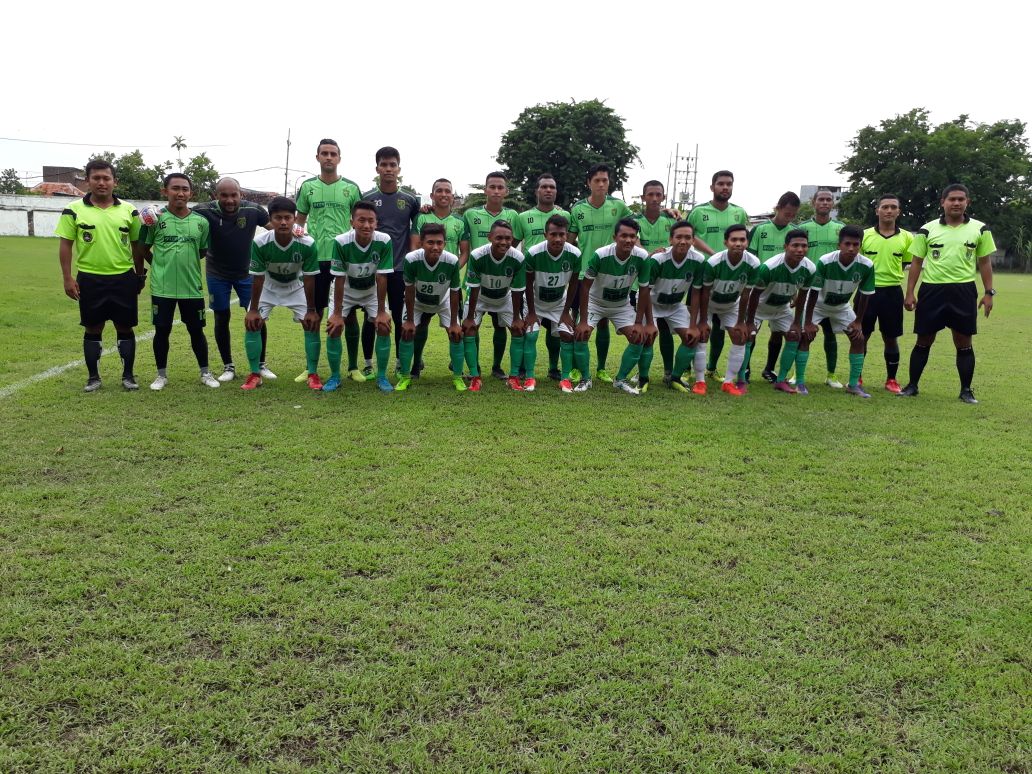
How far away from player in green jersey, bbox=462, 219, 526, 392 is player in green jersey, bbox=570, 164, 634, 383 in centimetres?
89

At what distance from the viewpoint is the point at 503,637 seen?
96.1 inches

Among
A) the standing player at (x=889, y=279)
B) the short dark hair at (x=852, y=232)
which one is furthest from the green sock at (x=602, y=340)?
the standing player at (x=889, y=279)

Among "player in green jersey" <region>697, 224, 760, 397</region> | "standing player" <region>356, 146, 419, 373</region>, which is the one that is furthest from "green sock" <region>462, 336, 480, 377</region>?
"player in green jersey" <region>697, 224, 760, 397</region>

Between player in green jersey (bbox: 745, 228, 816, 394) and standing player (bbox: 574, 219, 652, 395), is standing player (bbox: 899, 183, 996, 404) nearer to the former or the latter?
player in green jersey (bbox: 745, 228, 816, 394)

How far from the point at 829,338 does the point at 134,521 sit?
20.3 ft

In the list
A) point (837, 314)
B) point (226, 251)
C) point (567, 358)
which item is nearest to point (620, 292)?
point (567, 358)

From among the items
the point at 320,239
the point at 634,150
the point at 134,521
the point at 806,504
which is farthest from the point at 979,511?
the point at 634,150

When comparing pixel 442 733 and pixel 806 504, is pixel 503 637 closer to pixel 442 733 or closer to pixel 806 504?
pixel 442 733

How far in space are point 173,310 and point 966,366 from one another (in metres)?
6.98

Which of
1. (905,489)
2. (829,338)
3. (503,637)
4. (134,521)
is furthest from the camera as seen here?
(829,338)

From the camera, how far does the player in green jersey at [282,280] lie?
5.84m

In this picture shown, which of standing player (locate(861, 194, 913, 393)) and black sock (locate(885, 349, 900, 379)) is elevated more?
standing player (locate(861, 194, 913, 393))

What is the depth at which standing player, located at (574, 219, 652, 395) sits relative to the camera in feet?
20.1

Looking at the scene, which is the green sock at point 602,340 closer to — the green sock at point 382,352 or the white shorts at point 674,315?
the white shorts at point 674,315
